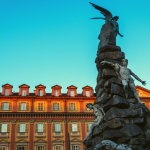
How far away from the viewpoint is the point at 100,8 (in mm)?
12688

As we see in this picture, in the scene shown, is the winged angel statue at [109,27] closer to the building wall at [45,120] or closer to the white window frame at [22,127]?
the building wall at [45,120]

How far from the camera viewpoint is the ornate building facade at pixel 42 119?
3532 cm

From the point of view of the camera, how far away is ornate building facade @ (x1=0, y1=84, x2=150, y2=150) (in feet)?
116

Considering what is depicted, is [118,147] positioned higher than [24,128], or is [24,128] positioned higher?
[24,128]

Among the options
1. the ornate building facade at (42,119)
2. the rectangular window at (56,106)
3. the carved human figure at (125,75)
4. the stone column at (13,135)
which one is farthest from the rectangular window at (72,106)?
the carved human figure at (125,75)

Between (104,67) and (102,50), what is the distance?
111 cm

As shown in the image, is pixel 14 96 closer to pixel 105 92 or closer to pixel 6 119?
pixel 6 119

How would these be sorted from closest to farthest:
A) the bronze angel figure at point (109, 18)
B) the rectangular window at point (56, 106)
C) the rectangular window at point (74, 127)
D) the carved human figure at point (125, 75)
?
the carved human figure at point (125, 75)
the bronze angel figure at point (109, 18)
the rectangular window at point (74, 127)
the rectangular window at point (56, 106)

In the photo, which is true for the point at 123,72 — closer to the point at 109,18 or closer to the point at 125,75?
the point at 125,75

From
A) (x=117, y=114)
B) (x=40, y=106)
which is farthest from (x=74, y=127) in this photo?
(x=117, y=114)

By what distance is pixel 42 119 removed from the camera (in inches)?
1462

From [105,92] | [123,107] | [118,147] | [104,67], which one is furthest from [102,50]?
[118,147]

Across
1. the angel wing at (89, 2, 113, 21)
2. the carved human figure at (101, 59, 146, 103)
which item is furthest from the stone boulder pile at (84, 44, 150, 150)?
the angel wing at (89, 2, 113, 21)

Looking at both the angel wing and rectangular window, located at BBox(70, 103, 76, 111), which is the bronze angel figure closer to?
the angel wing
